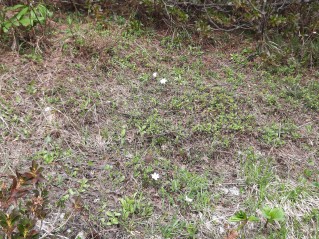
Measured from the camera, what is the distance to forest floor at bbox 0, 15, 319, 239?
242cm

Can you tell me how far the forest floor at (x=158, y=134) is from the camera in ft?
7.95

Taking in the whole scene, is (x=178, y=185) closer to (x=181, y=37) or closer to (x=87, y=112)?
(x=87, y=112)

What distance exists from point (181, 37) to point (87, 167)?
6.99 feet

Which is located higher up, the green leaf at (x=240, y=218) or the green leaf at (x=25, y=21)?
the green leaf at (x=25, y=21)

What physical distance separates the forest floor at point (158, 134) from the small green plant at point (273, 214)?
0.34 feet

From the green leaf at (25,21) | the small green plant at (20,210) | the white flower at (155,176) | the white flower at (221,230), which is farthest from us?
the green leaf at (25,21)

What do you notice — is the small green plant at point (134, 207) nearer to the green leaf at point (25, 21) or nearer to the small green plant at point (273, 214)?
the small green plant at point (273, 214)

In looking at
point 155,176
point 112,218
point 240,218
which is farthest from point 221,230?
point 112,218

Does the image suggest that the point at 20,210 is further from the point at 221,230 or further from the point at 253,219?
the point at 253,219

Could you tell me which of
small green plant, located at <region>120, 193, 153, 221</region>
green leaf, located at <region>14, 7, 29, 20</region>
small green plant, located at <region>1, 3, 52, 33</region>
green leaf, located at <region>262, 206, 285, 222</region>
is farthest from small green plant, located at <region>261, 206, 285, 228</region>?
green leaf, located at <region>14, 7, 29, 20</region>

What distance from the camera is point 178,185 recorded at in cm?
261

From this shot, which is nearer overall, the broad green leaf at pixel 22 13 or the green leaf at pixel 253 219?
the green leaf at pixel 253 219

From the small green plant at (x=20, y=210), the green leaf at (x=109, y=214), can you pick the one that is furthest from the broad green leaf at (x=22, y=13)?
the green leaf at (x=109, y=214)

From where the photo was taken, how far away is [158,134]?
301 cm
